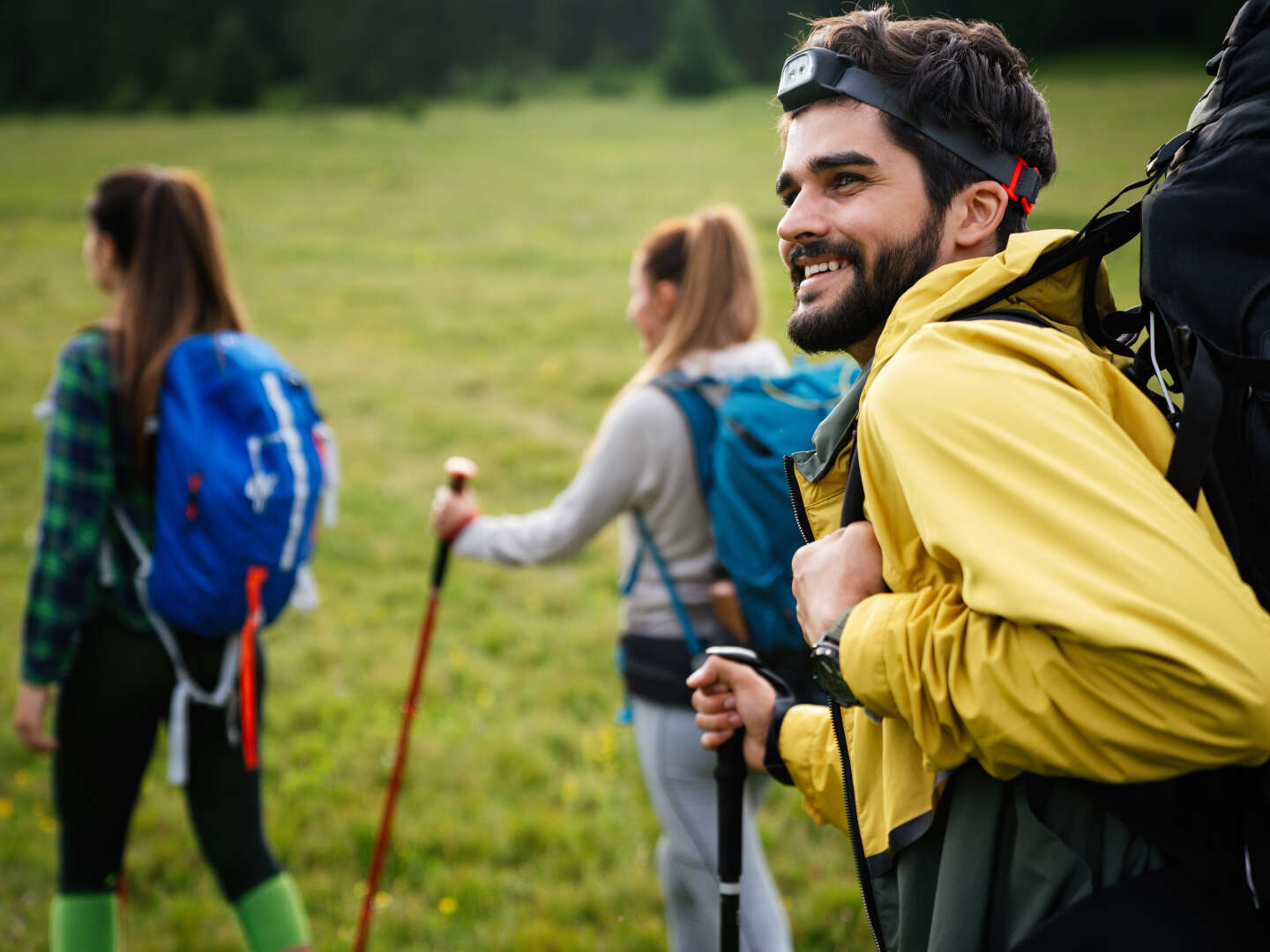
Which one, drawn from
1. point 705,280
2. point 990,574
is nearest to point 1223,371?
point 990,574

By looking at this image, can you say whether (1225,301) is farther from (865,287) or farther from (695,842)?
(695,842)

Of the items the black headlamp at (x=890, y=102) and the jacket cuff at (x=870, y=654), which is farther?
the black headlamp at (x=890, y=102)

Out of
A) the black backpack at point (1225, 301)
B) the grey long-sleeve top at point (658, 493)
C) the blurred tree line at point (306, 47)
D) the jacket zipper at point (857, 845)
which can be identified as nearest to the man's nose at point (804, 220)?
the black backpack at point (1225, 301)

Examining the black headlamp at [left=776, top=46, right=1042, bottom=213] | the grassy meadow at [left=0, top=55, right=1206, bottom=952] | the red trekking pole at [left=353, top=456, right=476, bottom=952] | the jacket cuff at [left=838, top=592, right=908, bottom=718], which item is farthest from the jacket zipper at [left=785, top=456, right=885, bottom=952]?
the grassy meadow at [left=0, top=55, right=1206, bottom=952]

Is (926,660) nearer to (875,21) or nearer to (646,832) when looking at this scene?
(875,21)

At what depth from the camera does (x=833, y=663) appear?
170cm

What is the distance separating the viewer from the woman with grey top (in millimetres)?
3660

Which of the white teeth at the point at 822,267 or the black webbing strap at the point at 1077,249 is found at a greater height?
the black webbing strap at the point at 1077,249

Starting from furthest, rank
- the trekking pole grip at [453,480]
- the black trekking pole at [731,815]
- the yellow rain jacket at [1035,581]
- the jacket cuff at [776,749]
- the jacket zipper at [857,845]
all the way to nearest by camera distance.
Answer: the trekking pole grip at [453,480] → the black trekking pole at [731,815] → the jacket cuff at [776,749] → the jacket zipper at [857,845] → the yellow rain jacket at [1035,581]

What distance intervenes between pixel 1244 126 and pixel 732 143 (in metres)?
27.3

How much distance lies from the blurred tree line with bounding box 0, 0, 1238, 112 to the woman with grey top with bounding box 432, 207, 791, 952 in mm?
44823

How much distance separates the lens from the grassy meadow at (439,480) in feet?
15.9

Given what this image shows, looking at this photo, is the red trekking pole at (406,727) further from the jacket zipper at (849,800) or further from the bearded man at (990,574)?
the bearded man at (990,574)

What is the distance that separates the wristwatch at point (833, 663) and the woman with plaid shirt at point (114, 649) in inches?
105
